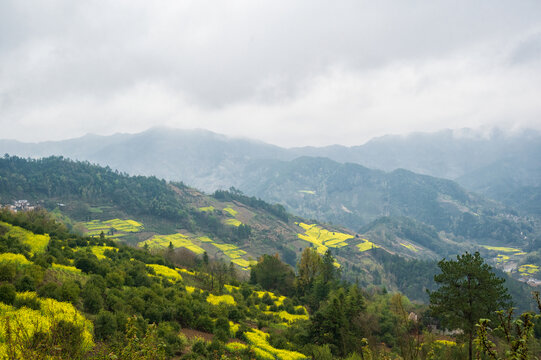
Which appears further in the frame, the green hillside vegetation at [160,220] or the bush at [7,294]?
the green hillside vegetation at [160,220]

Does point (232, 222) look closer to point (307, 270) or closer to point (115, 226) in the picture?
point (115, 226)

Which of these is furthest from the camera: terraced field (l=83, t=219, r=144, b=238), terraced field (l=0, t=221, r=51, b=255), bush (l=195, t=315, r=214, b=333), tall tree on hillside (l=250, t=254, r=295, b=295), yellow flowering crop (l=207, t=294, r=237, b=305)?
terraced field (l=83, t=219, r=144, b=238)

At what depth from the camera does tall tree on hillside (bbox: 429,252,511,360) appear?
2439 cm

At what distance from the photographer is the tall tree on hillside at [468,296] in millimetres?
24391

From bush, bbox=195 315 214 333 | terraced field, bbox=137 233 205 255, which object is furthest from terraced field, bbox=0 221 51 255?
terraced field, bbox=137 233 205 255

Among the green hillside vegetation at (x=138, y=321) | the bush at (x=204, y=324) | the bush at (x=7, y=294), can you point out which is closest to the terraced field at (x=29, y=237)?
the green hillside vegetation at (x=138, y=321)

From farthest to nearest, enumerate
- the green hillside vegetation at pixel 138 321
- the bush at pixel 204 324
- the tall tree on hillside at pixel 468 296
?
1. the tall tree on hillside at pixel 468 296
2. the bush at pixel 204 324
3. the green hillside vegetation at pixel 138 321

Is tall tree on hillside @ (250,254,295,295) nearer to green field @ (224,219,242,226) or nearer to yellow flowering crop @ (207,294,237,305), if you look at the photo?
yellow flowering crop @ (207,294,237,305)

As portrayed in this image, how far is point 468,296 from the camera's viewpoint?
2519cm

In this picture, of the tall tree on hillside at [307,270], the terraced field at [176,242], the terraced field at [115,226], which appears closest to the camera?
the tall tree on hillside at [307,270]

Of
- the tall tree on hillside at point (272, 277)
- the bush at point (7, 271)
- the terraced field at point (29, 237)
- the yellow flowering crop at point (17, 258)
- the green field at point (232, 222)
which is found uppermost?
the bush at point (7, 271)

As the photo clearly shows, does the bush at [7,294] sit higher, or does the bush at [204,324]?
the bush at [7,294]

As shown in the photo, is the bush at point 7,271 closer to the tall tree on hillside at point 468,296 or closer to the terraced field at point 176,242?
the tall tree on hillside at point 468,296

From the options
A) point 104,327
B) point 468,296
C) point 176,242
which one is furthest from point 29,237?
point 176,242
